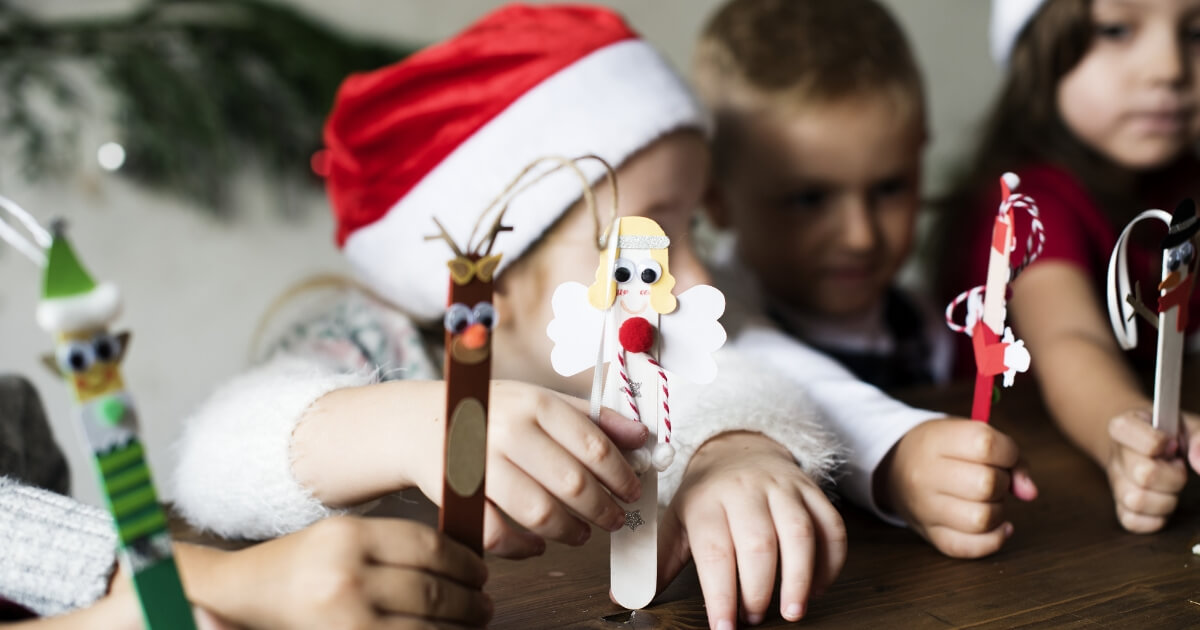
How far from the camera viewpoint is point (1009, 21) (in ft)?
3.93

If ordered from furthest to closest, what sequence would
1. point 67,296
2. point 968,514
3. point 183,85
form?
point 183,85 → point 968,514 → point 67,296

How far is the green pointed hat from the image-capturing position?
33 centimetres

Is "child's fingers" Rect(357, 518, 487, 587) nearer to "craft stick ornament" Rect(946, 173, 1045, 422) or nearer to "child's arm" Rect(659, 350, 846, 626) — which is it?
"child's arm" Rect(659, 350, 846, 626)

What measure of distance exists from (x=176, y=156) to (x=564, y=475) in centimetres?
128

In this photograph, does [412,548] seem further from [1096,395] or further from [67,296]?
[1096,395]

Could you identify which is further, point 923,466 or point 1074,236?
point 1074,236

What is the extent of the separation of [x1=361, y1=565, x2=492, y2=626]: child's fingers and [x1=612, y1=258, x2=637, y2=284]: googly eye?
16cm

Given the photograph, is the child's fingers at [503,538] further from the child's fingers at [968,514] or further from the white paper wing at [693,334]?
the child's fingers at [968,514]

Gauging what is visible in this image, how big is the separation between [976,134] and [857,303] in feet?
1.37

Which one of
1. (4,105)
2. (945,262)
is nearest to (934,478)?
(945,262)

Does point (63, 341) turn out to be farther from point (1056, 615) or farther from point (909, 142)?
point (909, 142)

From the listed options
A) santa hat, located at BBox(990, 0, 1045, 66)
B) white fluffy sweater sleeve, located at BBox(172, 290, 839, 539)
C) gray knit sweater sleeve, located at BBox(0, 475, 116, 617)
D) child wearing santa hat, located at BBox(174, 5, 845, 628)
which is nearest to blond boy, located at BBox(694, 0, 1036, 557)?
santa hat, located at BBox(990, 0, 1045, 66)

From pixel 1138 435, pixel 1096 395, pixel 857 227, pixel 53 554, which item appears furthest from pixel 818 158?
pixel 53 554

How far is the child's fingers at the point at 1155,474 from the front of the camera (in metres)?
0.59
